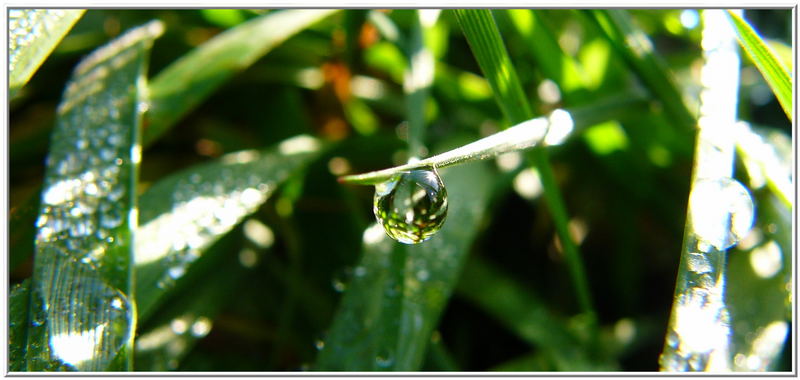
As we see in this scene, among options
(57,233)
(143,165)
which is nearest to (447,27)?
(143,165)

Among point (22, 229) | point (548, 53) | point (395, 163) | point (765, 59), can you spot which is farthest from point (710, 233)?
point (22, 229)

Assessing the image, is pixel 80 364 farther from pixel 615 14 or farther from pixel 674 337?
pixel 615 14

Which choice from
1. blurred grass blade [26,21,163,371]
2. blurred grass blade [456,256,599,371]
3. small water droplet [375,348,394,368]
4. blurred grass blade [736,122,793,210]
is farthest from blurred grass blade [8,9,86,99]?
blurred grass blade [736,122,793,210]

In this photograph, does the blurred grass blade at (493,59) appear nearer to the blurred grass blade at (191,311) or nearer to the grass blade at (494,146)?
the grass blade at (494,146)

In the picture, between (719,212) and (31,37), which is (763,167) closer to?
(719,212)

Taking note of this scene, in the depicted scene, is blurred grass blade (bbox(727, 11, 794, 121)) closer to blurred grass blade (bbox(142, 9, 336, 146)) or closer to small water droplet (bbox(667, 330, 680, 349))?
small water droplet (bbox(667, 330, 680, 349))

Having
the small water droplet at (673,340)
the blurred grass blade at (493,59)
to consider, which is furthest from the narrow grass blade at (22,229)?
the small water droplet at (673,340)
